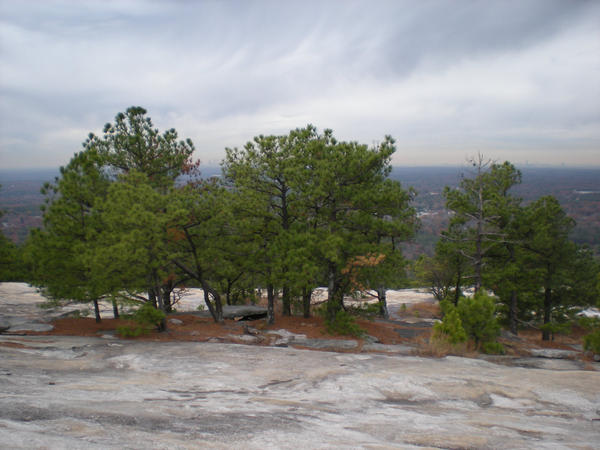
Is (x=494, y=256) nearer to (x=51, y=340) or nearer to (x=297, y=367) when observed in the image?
(x=297, y=367)

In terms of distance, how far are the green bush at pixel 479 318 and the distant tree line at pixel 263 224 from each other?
299 centimetres

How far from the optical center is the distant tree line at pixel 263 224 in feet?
40.7

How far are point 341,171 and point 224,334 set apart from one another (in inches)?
318

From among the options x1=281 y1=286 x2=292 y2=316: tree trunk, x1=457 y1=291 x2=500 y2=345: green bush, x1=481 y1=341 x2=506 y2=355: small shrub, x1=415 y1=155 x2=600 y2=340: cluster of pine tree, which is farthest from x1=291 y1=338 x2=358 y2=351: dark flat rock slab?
x1=415 y1=155 x2=600 y2=340: cluster of pine tree

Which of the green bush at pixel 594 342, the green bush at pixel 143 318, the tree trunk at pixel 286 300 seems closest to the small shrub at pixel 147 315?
the green bush at pixel 143 318

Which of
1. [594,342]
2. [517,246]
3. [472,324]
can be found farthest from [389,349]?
[517,246]

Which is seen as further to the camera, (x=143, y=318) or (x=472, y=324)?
(x=143, y=318)

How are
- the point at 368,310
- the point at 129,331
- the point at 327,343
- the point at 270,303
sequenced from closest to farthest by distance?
the point at 129,331
the point at 327,343
the point at 368,310
the point at 270,303

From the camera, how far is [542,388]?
26.5 ft

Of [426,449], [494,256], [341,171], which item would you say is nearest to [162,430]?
[426,449]

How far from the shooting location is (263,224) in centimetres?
1602

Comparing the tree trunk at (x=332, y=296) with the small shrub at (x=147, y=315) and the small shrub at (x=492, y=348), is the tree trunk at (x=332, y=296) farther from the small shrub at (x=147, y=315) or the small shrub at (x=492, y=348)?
the small shrub at (x=147, y=315)

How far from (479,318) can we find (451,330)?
3.54ft

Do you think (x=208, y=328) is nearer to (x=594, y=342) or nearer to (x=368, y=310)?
(x=368, y=310)
